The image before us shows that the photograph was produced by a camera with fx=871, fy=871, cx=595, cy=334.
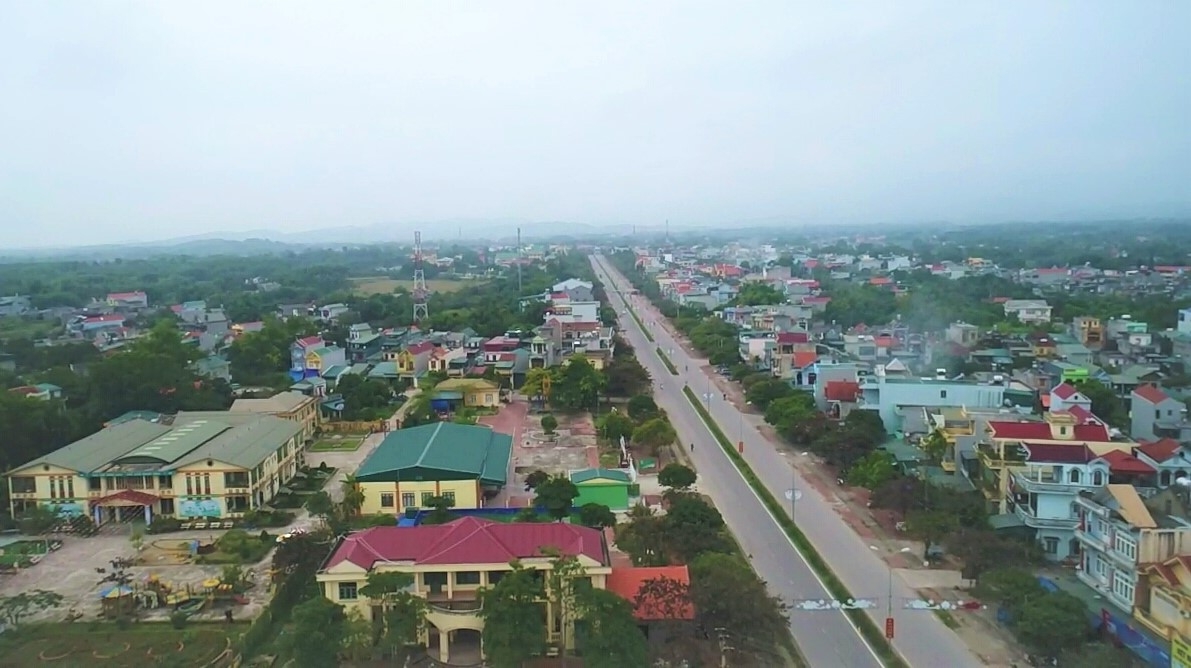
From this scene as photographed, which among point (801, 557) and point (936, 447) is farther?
point (936, 447)

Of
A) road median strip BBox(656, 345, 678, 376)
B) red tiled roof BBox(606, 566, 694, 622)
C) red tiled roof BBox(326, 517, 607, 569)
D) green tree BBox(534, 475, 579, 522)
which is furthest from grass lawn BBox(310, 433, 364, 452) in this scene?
red tiled roof BBox(606, 566, 694, 622)

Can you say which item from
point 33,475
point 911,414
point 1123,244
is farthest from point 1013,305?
point 1123,244

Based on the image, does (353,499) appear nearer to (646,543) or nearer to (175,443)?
(175,443)

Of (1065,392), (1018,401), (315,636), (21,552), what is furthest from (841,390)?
(21,552)

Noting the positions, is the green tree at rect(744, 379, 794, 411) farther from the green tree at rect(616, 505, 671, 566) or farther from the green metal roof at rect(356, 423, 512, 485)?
the green tree at rect(616, 505, 671, 566)

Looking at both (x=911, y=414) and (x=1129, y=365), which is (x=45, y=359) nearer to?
(x=911, y=414)
